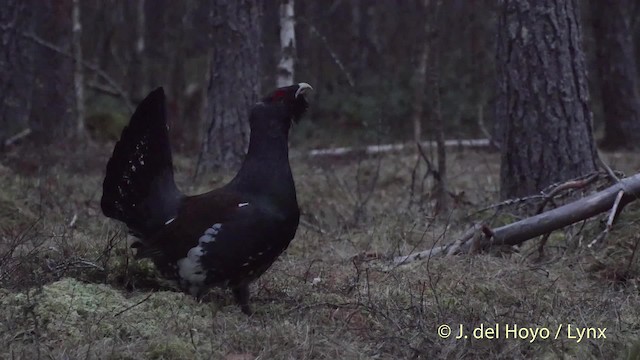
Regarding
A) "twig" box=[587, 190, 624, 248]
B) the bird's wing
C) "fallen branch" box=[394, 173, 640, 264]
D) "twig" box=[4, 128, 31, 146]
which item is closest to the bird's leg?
the bird's wing

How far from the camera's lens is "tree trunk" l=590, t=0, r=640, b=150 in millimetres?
15422

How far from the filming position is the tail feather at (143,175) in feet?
17.6

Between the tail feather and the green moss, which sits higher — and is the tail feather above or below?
above

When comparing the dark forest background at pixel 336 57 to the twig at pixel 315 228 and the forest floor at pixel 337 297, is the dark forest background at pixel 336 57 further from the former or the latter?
the forest floor at pixel 337 297

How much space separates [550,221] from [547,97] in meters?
1.74

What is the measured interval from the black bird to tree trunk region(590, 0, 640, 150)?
11.3 m

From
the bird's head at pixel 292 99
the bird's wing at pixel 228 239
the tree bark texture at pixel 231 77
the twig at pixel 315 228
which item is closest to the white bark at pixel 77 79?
Result: the tree bark texture at pixel 231 77

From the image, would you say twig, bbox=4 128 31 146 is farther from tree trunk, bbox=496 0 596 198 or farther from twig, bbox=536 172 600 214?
twig, bbox=536 172 600 214

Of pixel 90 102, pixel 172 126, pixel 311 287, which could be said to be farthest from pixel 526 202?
pixel 90 102

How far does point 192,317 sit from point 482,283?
6.20 feet

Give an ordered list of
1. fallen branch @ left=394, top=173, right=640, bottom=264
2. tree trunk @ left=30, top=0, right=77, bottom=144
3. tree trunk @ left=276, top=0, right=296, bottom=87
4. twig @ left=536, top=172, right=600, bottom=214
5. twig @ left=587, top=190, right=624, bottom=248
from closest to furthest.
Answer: twig @ left=587, top=190, right=624, bottom=248
fallen branch @ left=394, top=173, right=640, bottom=264
twig @ left=536, top=172, right=600, bottom=214
tree trunk @ left=276, top=0, right=296, bottom=87
tree trunk @ left=30, top=0, right=77, bottom=144

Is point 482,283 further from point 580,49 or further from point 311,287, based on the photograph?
point 580,49

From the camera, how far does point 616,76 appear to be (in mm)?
15703

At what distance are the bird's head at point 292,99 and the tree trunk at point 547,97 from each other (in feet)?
9.54
